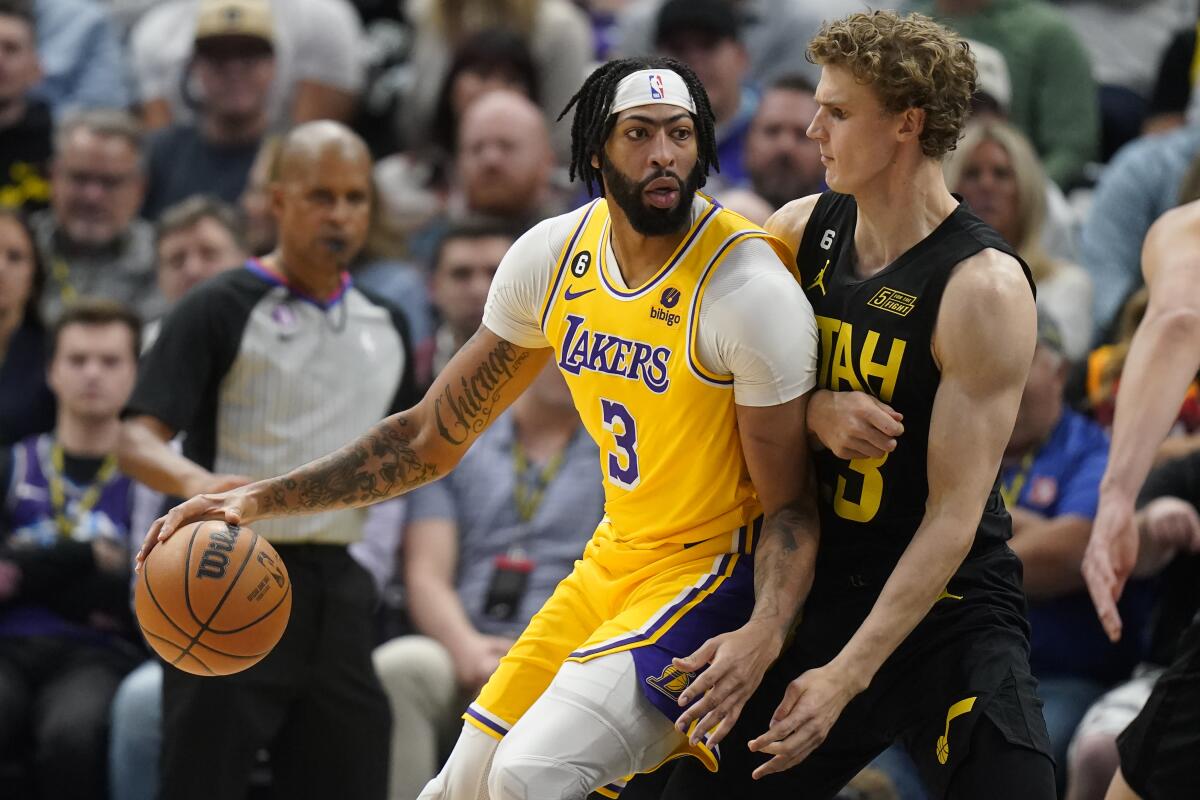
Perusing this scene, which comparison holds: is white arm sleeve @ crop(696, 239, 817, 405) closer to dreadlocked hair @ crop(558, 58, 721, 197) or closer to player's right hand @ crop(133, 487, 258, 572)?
dreadlocked hair @ crop(558, 58, 721, 197)

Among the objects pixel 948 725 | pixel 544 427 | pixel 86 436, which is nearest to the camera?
pixel 948 725

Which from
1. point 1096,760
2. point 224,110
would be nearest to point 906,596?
point 1096,760

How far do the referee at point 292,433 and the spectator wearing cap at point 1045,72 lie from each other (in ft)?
13.5

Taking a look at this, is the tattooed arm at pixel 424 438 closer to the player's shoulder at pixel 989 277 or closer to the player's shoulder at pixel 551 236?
the player's shoulder at pixel 551 236

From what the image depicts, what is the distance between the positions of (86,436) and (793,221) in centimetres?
384

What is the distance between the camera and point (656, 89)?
14.2 ft

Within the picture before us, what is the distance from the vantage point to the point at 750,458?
4277 millimetres

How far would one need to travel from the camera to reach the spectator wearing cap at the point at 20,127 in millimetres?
9180

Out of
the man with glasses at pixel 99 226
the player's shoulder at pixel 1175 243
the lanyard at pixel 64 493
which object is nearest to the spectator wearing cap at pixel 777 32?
the man with glasses at pixel 99 226

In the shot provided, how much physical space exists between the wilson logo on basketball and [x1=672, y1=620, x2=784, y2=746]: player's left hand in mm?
1210

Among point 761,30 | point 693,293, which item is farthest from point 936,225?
point 761,30

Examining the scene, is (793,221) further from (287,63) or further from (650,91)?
(287,63)

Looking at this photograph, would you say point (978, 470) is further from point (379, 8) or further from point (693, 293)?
point (379, 8)

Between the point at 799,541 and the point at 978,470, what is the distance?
46 cm
